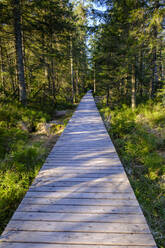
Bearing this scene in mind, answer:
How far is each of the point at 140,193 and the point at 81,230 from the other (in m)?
2.06

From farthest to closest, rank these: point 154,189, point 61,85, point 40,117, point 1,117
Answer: point 61,85
point 40,117
point 1,117
point 154,189

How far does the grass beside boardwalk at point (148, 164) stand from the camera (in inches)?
122

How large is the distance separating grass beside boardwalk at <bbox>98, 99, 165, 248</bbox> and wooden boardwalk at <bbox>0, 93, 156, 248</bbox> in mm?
701

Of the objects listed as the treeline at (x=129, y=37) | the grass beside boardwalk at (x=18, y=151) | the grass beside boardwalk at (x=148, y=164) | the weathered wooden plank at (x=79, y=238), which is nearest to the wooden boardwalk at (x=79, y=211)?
the weathered wooden plank at (x=79, y=238)

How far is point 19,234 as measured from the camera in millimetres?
2078

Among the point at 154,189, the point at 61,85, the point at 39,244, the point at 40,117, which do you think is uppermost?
the point at 61,85

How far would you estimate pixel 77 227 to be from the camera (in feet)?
7.10

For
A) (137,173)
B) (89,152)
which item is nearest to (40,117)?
(89,152)

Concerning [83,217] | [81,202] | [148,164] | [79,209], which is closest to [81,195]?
[81,202]

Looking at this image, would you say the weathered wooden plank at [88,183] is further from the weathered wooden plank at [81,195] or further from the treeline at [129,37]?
the treeline at [129,37]

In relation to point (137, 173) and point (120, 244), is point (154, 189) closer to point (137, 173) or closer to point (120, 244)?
point (137, 173)

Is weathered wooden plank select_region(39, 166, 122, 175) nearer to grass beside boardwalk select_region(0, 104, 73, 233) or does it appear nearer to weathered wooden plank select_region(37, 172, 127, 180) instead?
weathered wooden plank select_region(37, 172, 127, 180)

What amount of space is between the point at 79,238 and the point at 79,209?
0.51 metres

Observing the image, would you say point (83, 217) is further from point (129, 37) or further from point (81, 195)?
point (129, 37)
